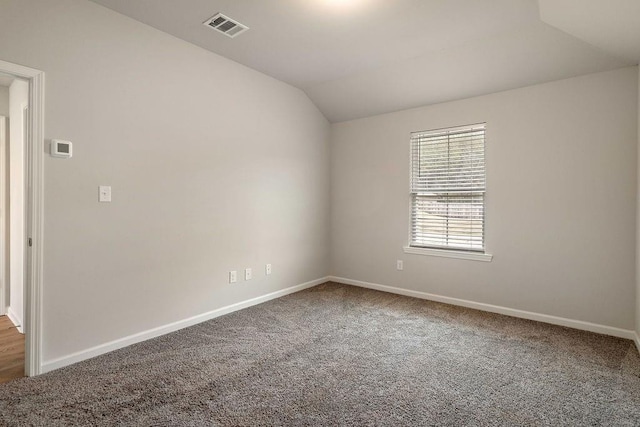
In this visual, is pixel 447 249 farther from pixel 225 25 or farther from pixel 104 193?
pixel 104 193

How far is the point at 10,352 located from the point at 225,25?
10.7 ft

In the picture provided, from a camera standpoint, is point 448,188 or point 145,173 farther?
point 448,188

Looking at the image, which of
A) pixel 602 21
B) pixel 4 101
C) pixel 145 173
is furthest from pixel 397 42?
pixel 4 101

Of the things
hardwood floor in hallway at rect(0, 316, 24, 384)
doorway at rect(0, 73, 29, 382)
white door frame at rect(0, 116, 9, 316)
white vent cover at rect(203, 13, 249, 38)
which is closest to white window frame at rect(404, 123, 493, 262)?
white vent cover at rect(203, 13, 249, 38)

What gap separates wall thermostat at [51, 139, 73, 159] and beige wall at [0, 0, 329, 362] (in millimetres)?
45

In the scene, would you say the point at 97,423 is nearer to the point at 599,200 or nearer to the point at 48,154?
the point at 48,154

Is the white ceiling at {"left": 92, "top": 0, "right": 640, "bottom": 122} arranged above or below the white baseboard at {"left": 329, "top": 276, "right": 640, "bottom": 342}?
above

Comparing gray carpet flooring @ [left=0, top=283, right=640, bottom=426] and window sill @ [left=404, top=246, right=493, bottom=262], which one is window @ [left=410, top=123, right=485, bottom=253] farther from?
gray carpet flooring @ [left=0, top=283, right=640, bottom=426]

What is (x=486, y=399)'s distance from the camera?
82.7 inches

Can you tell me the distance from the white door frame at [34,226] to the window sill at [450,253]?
148 inches

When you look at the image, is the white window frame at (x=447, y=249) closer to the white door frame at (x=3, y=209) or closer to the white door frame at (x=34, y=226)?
the white door frame at (x=34, y=226)

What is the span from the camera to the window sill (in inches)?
151

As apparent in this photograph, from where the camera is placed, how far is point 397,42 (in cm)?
318

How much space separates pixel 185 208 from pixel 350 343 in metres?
2.01
